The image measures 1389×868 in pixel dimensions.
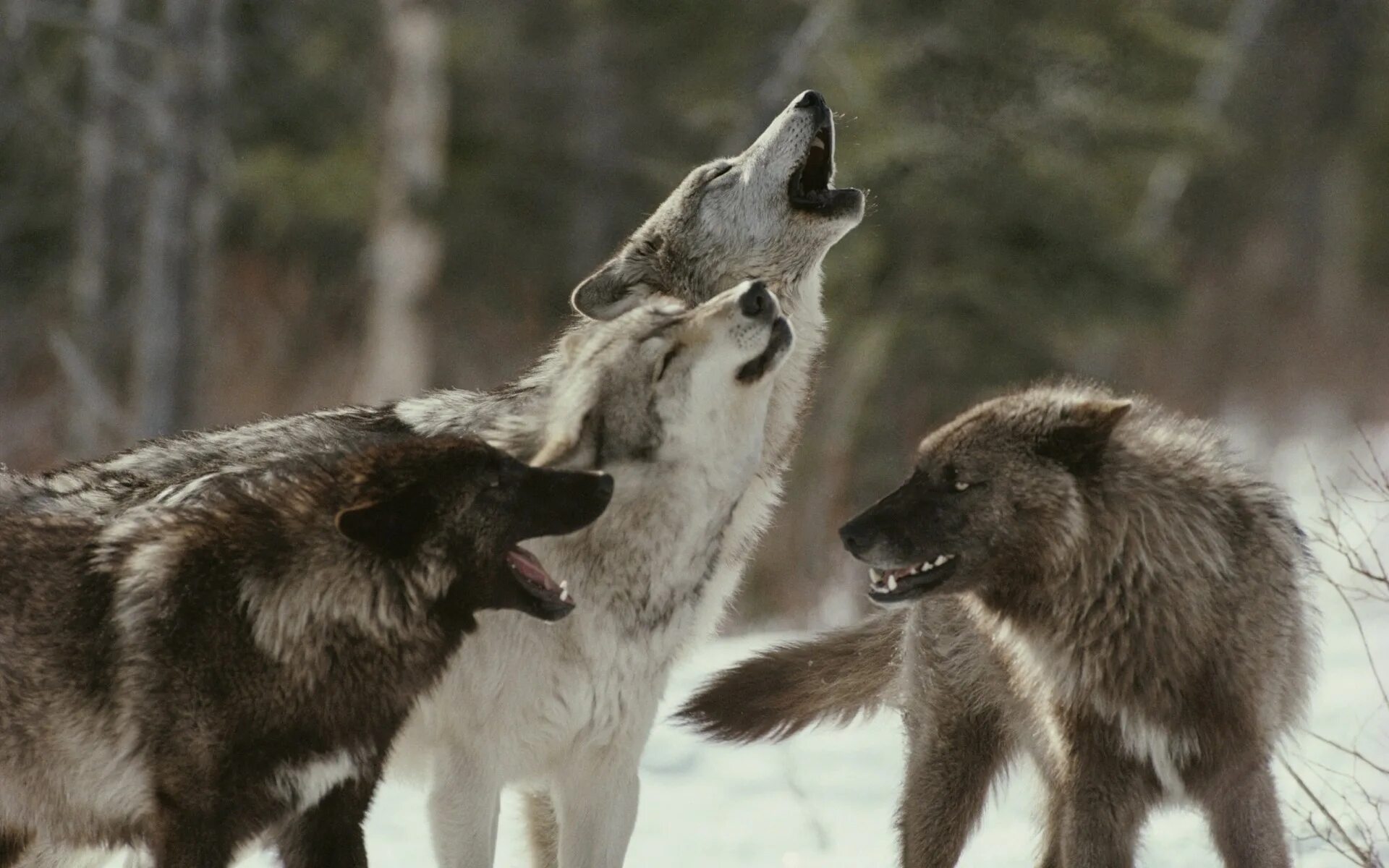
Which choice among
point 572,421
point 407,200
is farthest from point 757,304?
point 407,200

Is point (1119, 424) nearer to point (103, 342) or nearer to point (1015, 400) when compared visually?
point (1015, 400)

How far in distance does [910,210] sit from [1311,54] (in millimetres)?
13713

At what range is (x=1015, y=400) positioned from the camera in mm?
5199

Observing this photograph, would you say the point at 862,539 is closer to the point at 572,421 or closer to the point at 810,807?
the point at 572,421

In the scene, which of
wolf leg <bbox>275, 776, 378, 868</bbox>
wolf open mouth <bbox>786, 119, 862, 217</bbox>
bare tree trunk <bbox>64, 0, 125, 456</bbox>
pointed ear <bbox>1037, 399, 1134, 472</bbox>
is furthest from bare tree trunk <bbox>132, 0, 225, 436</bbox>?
pointed ear <bbox>1037, 399, 1134, 472</bbox>

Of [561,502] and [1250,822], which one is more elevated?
[561,502]

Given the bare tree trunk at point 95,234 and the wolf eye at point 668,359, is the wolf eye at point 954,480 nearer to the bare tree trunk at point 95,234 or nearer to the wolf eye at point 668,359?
the wolf eye at point 668,359

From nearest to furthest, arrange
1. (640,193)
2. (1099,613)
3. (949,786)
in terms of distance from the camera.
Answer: (1099,613), (949,786), (640,193)

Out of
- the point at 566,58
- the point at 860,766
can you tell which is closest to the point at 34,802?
the point at 860,766

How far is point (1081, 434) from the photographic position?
4.96 metres

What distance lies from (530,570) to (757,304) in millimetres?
1008

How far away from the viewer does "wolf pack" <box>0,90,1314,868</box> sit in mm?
4434

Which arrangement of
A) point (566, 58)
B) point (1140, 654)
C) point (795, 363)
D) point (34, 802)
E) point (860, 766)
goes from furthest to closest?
point (566, 58) < point (860, 766) < point (795, 363) < point (1140, 654) < point (34, 802)

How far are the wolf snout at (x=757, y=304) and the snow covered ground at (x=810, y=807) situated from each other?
6.33 feet
